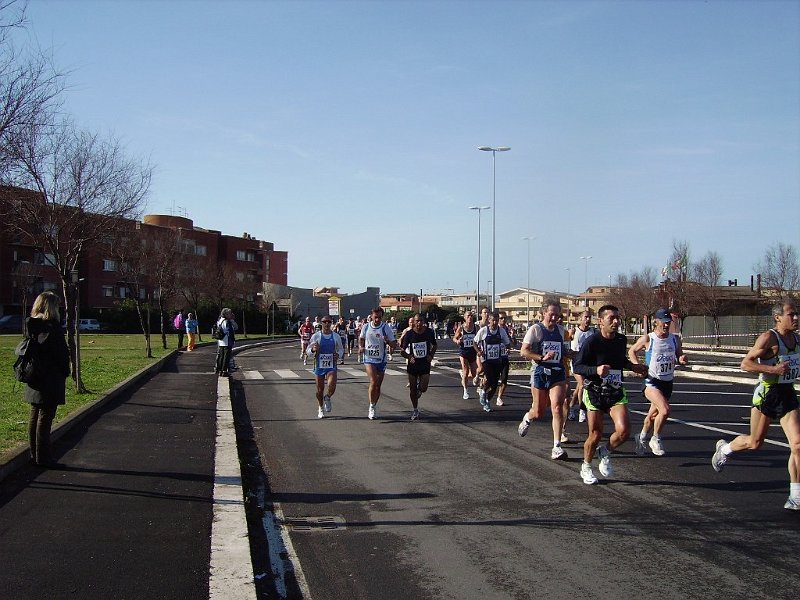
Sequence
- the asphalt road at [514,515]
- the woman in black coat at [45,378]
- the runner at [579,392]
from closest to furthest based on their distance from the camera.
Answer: the asphalt road at [514,515] < the woman in black coat at [45,378] < the runner at [579,392]

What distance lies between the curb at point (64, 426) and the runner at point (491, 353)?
21.9 ft

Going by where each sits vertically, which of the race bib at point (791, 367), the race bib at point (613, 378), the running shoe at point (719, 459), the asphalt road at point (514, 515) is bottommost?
the asphalt road at point (514, 515)

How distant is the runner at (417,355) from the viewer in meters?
13.0

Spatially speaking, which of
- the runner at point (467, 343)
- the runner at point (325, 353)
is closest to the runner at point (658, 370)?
the runner at point (325, 353)

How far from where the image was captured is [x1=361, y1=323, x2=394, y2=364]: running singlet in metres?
13.0

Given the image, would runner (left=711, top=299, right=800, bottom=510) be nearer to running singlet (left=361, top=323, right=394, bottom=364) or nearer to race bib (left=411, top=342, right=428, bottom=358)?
race bib (left=411, top=342, right=428, bottom=358)

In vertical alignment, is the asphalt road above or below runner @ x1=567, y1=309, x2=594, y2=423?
below

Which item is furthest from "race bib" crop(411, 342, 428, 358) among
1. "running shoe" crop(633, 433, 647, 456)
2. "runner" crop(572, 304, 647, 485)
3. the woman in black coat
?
the woman in black coat

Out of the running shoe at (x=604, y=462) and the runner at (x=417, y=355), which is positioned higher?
the runner at (x=417, y=355)

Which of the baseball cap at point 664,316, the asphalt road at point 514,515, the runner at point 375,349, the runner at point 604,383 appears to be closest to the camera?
the asphalt road at point 514,515

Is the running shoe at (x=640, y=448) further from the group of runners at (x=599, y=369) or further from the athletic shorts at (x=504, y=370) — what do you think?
the athletic shorts at (x=504, y=370)

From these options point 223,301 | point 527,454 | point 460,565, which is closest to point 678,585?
point 460,565

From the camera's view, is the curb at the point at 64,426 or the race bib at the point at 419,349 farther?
the race bib at the point at 419,349

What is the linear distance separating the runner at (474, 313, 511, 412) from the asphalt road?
2.25 m
